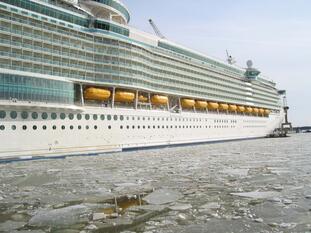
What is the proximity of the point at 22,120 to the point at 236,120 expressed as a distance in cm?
5130

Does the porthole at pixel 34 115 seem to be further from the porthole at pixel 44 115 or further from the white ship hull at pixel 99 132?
the porthole at pixel 44 115

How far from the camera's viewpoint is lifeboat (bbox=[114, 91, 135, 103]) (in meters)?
36.8

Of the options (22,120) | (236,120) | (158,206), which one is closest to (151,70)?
A: (22,120)

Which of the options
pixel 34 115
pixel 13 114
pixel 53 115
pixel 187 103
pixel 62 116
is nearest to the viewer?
pixel 13 114

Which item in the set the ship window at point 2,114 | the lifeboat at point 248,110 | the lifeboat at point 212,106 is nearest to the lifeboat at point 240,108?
the lifeboat at point 248,110

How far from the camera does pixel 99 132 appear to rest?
33.1 metres

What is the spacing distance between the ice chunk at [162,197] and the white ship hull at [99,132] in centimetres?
1864

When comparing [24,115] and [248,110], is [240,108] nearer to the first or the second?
[248,110]

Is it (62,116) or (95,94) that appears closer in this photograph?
(62,116)

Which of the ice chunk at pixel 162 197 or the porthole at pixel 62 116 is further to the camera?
the porthole at pixel 62 116

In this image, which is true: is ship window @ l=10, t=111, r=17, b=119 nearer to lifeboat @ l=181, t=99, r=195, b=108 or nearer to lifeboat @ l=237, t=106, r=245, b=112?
lifeboat @ l=181, t=99, r=195, b=108

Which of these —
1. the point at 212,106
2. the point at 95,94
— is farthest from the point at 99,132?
the point at 212,106

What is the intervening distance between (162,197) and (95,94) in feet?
80.9

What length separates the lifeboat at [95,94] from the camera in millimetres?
33616
